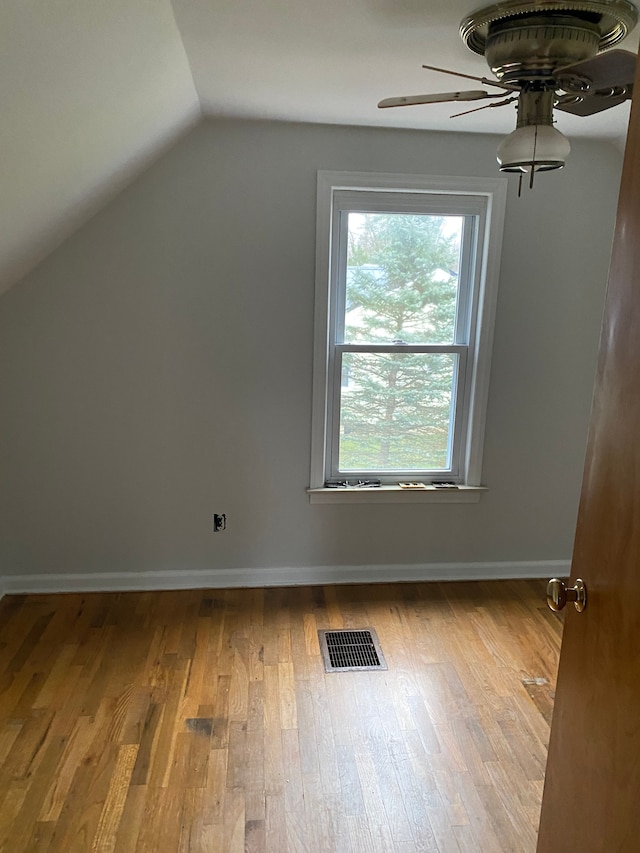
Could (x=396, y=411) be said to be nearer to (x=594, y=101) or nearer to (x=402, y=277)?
(x=402, y=277)

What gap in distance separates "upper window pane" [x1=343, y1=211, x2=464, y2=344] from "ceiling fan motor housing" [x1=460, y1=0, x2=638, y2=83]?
1.30 meters

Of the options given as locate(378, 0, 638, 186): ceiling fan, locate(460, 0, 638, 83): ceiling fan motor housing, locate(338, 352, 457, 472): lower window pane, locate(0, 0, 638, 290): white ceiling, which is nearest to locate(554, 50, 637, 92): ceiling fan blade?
locate(378, 0, 638, 186): ceiling fan

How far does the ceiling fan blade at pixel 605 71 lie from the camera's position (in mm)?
1238

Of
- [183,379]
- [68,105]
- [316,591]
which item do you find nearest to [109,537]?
[183,379]

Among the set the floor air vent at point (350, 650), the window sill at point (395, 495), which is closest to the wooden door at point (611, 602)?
the floor air vent at point (350, 650)

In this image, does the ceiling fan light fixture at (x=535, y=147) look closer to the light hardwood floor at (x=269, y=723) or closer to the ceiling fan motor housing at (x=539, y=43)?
the ceiling fan motor housing at (x=539, y=43)

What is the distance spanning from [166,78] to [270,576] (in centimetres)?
226

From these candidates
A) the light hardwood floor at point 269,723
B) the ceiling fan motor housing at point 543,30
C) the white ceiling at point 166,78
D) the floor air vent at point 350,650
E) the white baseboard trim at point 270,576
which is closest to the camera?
the white ceiling at point 166,78

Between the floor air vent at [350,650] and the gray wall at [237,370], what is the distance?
515 mm

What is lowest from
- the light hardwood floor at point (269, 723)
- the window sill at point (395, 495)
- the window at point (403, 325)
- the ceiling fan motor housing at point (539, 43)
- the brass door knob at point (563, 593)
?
the light hardwood floor at point (269, 723)

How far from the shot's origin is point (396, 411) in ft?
10.1

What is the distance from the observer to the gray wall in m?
2.70

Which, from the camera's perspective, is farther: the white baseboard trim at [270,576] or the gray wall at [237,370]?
the white baseboard trim at [270,576]

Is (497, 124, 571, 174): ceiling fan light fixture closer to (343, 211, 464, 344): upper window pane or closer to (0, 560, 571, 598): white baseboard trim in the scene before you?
(343, 211, 464, 344): upper window pane
